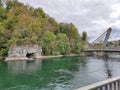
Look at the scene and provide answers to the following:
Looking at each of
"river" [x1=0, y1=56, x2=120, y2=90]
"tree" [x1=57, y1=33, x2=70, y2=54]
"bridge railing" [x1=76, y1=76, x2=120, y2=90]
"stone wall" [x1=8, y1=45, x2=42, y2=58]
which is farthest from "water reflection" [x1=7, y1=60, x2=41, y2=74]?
"tree" [x1=57, y1=33, x2=70, y2=54]

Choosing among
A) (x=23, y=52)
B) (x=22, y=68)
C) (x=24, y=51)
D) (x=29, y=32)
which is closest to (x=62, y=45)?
(x=29, y=32)

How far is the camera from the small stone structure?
40.9m

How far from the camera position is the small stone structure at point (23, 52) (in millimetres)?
40938

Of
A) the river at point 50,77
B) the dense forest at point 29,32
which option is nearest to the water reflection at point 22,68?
the river at point 50,77

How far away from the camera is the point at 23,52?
139 feet

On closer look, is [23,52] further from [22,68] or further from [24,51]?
[22,68]

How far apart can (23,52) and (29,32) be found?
5395 millimetres

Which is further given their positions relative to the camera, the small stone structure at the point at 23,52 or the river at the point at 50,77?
the small stone structure at the point at 23,52

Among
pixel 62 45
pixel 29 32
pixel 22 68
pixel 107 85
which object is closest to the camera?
pixel 107 85

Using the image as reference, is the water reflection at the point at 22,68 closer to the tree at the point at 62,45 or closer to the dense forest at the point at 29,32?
the dense forest at the point at 29,32

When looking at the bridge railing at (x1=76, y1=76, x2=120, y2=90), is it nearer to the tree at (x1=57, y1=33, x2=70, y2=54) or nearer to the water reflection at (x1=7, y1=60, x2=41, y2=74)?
the water reflection at (x1=7, y1=60, x2=41, y2=74)

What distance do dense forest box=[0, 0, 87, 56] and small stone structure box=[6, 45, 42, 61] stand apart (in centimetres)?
94

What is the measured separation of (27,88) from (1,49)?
33.8 meters

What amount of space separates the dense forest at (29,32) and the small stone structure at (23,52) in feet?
3.07
